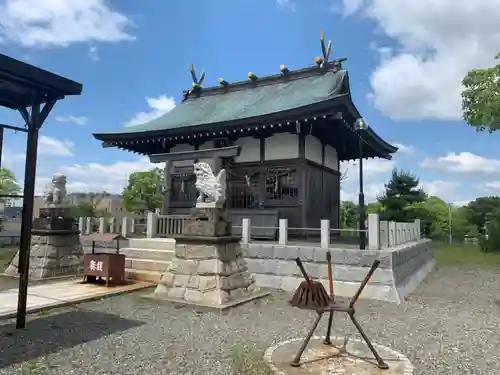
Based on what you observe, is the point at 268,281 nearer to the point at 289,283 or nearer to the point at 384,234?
the point at 289,283

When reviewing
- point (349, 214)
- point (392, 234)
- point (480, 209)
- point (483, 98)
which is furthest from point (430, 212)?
point (392, 234)

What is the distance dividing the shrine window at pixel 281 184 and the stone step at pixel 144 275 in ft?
15.9

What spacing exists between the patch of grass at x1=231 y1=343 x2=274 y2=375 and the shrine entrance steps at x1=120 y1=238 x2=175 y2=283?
5870 millimetres

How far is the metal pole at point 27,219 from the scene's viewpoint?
588 cm

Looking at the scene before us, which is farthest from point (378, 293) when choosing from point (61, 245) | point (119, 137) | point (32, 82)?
point (119, 137)

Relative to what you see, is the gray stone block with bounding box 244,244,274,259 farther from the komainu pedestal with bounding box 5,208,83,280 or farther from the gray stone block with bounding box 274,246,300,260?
the komainu pedestal with bounding box 5,208,83,280

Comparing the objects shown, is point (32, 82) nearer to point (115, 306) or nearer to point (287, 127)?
point (115, 306)

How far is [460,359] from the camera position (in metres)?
5.05

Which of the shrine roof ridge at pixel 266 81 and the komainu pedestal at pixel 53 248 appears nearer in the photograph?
the komainu pedestal at pixel 53 248

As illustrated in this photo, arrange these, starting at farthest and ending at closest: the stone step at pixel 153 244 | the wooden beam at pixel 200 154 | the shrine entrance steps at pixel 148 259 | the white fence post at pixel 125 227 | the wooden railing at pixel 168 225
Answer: the white fence post at pixel 125 227 < the wooden railing at pixel 168 225 < the stone step at pixel 153 244 < the shrine entrance steps at pixel 148 259 < the wooden beam at pixel 200 154

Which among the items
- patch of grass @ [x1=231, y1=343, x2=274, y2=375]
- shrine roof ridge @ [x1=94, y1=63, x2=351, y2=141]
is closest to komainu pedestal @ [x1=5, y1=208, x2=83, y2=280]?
shrine roof ridge @ [x1=94, y1=63, x2=351, y2=141]

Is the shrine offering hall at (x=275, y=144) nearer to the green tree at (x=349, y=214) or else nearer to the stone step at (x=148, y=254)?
the stone step at (x=148, y=254)

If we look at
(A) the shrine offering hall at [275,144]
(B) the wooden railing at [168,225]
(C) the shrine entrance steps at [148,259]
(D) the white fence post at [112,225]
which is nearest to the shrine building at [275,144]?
(A) the shrine offering hall at [275,144]

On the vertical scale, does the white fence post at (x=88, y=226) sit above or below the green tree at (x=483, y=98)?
below
